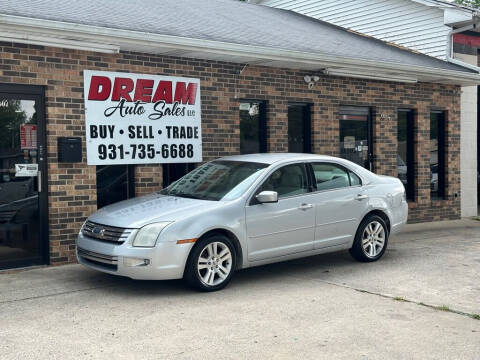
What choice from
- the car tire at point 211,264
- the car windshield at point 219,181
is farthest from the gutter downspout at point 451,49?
the car tire at point 211,264

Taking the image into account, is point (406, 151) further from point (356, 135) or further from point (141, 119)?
point (141, 119)

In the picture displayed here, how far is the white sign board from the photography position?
833cm

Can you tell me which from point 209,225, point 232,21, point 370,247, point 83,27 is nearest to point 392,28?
point 232,21

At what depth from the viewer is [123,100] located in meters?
9.30

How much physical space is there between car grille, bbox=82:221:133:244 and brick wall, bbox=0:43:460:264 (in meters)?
1.70

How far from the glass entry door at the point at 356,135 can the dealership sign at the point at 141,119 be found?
12.0 feet

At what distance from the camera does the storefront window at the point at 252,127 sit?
11023 millimetres

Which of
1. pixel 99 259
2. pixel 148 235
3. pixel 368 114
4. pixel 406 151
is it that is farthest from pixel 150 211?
pixel 406 151

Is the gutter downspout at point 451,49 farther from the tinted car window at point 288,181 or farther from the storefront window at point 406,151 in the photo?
the tinted car window at point 288,181

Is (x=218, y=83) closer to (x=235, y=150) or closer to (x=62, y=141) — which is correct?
(x=235, y=150)

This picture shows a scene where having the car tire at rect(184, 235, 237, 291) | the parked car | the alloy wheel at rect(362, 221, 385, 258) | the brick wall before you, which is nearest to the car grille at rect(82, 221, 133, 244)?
the parked car

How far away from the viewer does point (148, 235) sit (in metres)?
6.59

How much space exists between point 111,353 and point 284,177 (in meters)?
3.62

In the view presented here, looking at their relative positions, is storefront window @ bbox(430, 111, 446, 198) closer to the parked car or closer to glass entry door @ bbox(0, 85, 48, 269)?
the parked car
